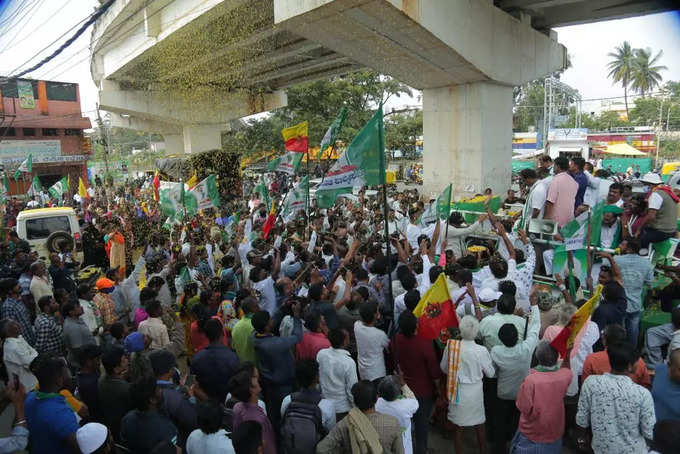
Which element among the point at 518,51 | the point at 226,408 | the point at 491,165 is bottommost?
the point at 226,408

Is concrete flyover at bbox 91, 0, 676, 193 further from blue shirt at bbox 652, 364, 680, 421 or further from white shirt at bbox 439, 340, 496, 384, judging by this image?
blue shirt at bbox 652, 364, 680, 421

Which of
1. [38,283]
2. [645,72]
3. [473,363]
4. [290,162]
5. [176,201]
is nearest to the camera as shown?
[473,363]

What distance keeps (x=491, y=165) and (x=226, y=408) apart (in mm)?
12910

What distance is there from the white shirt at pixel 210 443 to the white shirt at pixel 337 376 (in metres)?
1.02

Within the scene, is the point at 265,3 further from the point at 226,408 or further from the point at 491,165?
the point at 226,408

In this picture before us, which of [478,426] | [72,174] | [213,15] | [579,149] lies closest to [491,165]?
[213,15]

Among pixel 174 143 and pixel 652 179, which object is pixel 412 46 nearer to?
pixel 652 179

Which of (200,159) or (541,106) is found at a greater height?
(541,106)

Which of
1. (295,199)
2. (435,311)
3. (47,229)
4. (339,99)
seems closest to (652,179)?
(435,311)

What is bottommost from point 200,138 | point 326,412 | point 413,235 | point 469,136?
point 326,412

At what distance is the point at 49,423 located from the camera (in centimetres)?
308

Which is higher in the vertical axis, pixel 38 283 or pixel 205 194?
pixel 205 194

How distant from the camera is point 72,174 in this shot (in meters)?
37.6

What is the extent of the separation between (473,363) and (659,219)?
415 centimetres
